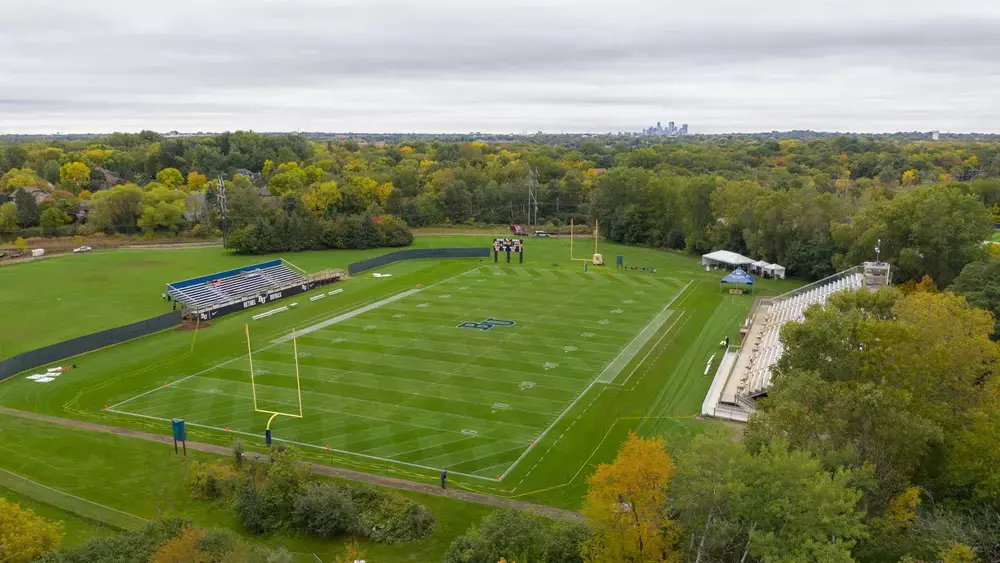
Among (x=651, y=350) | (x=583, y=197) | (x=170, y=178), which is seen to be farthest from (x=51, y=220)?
(x=651, y=350)

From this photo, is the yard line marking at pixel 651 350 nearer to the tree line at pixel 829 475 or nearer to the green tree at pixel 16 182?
the tree line at pixel 829 475

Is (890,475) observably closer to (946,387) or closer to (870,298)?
(946,387)

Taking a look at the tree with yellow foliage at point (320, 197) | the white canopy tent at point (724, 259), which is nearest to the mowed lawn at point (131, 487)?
the white canopy tent at point (724, 259)

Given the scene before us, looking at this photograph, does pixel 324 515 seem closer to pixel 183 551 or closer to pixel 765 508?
pixel 183 551

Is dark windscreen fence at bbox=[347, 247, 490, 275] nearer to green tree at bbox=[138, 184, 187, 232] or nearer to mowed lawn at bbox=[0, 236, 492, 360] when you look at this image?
mowed lawn at bbox=[0, 236, 492, 360]

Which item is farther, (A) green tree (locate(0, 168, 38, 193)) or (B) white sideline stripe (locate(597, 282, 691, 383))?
(A) green tree (locate(0, 168, 38, 193))

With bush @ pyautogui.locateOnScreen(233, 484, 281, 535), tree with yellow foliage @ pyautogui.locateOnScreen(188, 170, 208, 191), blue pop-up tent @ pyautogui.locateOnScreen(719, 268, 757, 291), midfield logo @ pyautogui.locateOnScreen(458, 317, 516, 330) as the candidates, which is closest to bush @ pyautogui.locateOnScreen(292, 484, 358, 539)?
bush @ pyautogui.locateOnScreen(233, 484, 281, 535)
